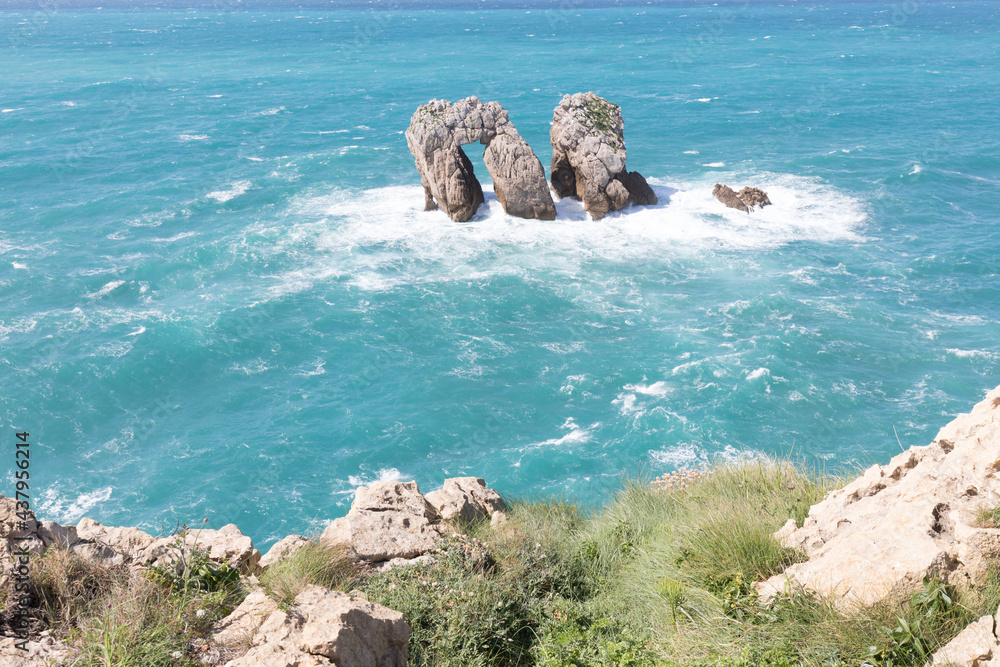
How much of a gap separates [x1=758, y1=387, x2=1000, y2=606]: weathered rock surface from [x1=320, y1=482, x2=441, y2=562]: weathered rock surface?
Answer: 19.7 feet

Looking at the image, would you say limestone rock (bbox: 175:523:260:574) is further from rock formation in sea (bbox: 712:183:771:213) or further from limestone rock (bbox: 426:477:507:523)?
rock formation in sea (bbox: 712:183:771:213)

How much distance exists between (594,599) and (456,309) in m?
27.7

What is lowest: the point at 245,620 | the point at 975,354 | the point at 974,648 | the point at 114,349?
the point at 975,354

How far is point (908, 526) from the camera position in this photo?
348 inches

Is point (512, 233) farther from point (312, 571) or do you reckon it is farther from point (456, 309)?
point (312, 571)

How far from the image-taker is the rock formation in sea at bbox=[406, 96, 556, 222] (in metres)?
48.0

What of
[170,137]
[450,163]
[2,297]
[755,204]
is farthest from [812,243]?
[170,137]

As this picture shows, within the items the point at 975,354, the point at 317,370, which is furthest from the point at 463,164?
the point at 975,354

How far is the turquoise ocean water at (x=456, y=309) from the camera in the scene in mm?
27656

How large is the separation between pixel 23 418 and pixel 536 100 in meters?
69.3

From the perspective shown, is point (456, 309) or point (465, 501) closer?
point (465, 501)

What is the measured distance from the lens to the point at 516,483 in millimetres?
26250

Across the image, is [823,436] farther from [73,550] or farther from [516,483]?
[73,550]

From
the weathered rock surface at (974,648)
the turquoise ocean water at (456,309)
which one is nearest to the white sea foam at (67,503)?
the turquoise ocean water at (456,309)
